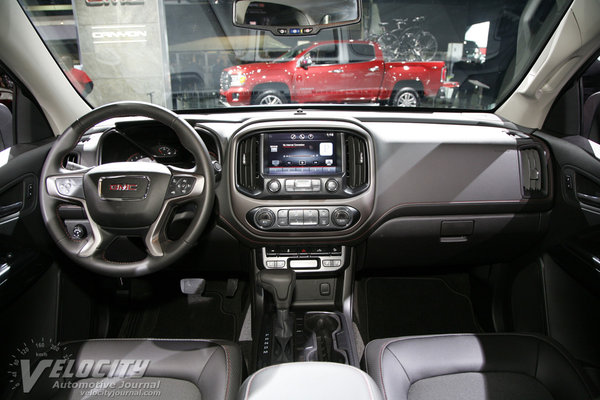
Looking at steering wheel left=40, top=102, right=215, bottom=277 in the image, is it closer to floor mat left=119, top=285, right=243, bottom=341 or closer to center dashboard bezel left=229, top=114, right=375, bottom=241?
center dashboard bezel left=229, top=114, right=375, bottom=241

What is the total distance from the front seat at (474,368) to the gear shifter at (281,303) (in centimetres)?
51

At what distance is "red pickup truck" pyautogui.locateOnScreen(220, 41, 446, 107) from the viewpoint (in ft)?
9.32

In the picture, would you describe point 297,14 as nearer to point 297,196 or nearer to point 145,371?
point 297,196

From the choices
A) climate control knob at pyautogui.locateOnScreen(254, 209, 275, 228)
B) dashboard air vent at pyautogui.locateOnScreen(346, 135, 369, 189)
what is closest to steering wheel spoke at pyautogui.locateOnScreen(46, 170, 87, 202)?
climate control knob at pyautogui.locateOnScreen(254, 209, 275, 228)

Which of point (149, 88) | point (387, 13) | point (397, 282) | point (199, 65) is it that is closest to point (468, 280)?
point (397, 282)

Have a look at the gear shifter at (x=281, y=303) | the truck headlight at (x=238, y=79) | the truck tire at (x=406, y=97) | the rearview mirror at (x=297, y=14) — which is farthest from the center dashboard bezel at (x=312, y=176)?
the truck headlight at (x=238, y=79)

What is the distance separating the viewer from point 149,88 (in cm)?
454

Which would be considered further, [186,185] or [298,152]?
[298,152]

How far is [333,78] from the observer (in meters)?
3.46

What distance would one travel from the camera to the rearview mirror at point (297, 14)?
184 cm

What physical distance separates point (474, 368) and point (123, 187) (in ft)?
4.54

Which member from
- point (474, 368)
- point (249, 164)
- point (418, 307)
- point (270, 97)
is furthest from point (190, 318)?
point (474, 368)

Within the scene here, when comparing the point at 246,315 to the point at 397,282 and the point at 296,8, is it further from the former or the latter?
the point at 296,8

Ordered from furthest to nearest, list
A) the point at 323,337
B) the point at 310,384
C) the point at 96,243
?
the point at 323,337 → the point at 96,243 → the point at 310,384
